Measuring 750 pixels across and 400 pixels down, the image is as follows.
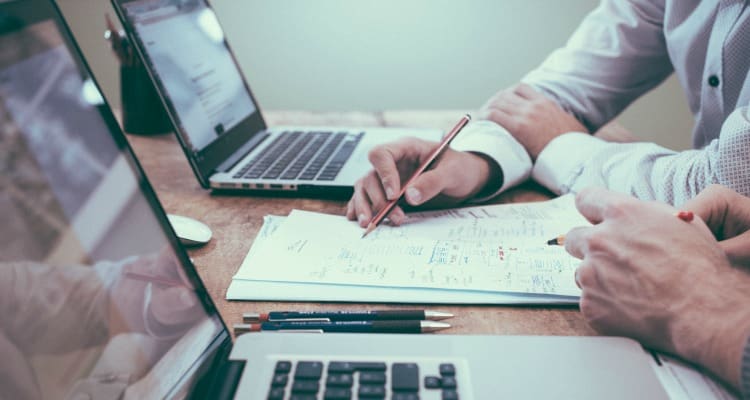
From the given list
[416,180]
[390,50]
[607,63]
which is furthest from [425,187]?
[390,50]

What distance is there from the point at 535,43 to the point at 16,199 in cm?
198

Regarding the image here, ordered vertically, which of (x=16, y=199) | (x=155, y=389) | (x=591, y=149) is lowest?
(x=591, y=149)

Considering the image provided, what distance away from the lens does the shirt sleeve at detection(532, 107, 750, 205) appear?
68cm

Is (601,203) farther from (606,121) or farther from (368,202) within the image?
(606,121)

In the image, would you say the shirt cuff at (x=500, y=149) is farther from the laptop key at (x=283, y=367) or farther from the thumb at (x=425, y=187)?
the laptop key at (x=283, y=367)

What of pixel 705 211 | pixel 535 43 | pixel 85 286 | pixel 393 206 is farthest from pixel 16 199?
pixel 535 43

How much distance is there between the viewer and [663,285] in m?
0.49

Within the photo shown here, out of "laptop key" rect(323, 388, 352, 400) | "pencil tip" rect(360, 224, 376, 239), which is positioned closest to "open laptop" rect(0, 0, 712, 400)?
"laptop key" rect(323, 388, 352, 400)

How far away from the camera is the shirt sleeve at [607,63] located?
1073 mm

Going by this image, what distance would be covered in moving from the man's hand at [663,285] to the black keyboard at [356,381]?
0.18 meters

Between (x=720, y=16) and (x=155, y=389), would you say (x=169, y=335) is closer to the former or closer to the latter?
(x=155, y=389)

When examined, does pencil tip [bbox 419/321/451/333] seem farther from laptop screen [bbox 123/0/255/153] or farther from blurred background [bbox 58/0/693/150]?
blurred background [bbox 58/0/693/150]

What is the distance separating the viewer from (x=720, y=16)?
91 centimetres

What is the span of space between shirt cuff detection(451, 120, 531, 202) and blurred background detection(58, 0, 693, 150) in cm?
120
